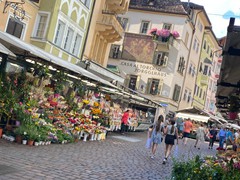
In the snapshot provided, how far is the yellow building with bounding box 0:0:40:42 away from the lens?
54.1ft

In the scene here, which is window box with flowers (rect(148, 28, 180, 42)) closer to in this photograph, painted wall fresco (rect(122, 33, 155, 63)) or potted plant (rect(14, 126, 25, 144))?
painted wall fresco (rect(122, 33, 155, 63))

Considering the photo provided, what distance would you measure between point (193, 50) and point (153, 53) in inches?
365

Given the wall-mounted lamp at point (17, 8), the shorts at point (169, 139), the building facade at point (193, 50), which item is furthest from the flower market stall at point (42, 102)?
the building facade at point (193, 50)

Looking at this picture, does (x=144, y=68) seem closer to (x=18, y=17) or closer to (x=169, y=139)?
(x=18, y=17)

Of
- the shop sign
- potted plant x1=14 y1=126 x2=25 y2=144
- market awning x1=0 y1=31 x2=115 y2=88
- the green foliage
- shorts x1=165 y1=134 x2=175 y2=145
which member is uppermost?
the shop sign

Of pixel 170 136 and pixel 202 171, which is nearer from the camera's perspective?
pixel 202 171

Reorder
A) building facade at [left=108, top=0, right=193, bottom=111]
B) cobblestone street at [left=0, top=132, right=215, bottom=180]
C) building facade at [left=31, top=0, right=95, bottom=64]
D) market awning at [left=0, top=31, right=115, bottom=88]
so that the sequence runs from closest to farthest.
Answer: cobblestone street at [left=0, top=132, right=215, bottom=180] → market awning at [left=0, top=31, right=115, bottom=88] → building facade at [left=31, top=0, right=95, bottom=64] → building facade at [left=108, top=0, right=193, bottom=111]

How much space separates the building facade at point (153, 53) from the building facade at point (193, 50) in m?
2.48

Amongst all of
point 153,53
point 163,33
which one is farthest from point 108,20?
point 153,53

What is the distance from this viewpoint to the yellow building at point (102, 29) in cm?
2505

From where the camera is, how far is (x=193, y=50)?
45.5m

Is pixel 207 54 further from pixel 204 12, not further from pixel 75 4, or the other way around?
pixel 75 4

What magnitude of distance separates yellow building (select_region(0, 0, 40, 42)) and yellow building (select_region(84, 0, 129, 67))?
19.7 feet

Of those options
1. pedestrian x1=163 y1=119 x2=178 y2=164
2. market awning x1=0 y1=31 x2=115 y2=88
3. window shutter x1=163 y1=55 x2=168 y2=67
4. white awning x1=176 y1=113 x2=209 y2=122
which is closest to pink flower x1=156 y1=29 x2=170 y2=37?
window shutter x1=163 y1=55 x2=168 y2=67
